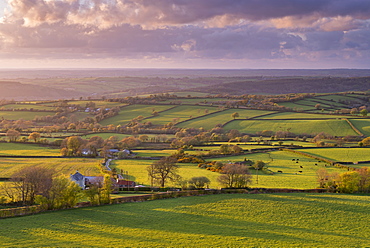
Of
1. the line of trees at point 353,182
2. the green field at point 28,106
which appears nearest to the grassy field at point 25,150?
the line of trees at point 353,182

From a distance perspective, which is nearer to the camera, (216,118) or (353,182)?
(353,182)

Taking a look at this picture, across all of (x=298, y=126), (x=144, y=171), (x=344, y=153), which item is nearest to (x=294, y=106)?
(x=298, y=126)

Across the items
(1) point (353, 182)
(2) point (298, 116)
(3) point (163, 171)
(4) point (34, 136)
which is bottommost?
(1) point (353, 182)

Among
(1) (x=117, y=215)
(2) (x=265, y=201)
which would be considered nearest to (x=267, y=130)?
(2) (x=265, y=201)

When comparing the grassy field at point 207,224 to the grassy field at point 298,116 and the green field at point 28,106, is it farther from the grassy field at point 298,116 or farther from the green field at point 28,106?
the green field at point 28,106

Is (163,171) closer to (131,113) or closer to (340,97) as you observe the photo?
(131,113)

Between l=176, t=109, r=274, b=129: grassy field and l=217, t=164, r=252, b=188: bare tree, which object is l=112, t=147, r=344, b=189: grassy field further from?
l=176, t=109, r=274, b=129: grassy field

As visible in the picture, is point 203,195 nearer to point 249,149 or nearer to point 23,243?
point 23,243

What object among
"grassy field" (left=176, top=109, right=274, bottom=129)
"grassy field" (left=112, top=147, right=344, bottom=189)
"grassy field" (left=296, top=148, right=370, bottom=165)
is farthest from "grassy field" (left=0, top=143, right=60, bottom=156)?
"grassy field" (left=296, top=148, right=370, bottom=165)
